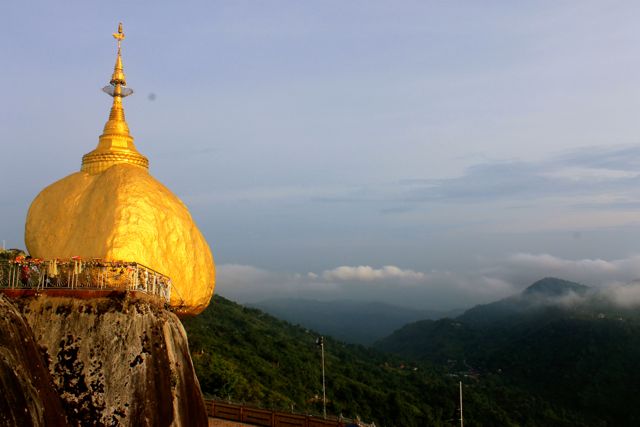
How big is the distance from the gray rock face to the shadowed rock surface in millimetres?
904

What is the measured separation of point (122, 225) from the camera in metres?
21.0

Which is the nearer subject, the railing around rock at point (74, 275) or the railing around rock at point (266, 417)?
the railing around rock at point (74, 275)

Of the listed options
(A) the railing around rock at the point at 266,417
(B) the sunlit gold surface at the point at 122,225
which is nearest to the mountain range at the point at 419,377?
(A) the railing around rock at the point at 266,417

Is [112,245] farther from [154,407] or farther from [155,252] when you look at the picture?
[154,407]

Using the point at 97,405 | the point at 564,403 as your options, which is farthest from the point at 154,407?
the point at 564,403

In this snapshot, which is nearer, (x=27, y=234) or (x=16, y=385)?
(x=16, y=385)

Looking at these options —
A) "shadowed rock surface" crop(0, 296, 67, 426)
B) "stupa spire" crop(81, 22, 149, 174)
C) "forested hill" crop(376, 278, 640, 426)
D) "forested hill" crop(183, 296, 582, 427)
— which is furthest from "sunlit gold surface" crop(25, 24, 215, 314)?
"forested hill" crop(376, 278, 640, 426)

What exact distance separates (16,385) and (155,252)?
8251 mm

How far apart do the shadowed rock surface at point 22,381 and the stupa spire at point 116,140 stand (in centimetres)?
936

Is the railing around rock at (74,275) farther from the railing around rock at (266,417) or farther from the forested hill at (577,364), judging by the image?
the forested hill at (577,364)

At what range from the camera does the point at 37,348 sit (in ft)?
54.5

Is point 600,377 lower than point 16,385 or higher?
lower

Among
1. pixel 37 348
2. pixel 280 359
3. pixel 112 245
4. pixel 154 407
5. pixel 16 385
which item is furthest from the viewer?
pixel 280 359

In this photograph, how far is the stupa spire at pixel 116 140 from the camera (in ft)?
81.5
